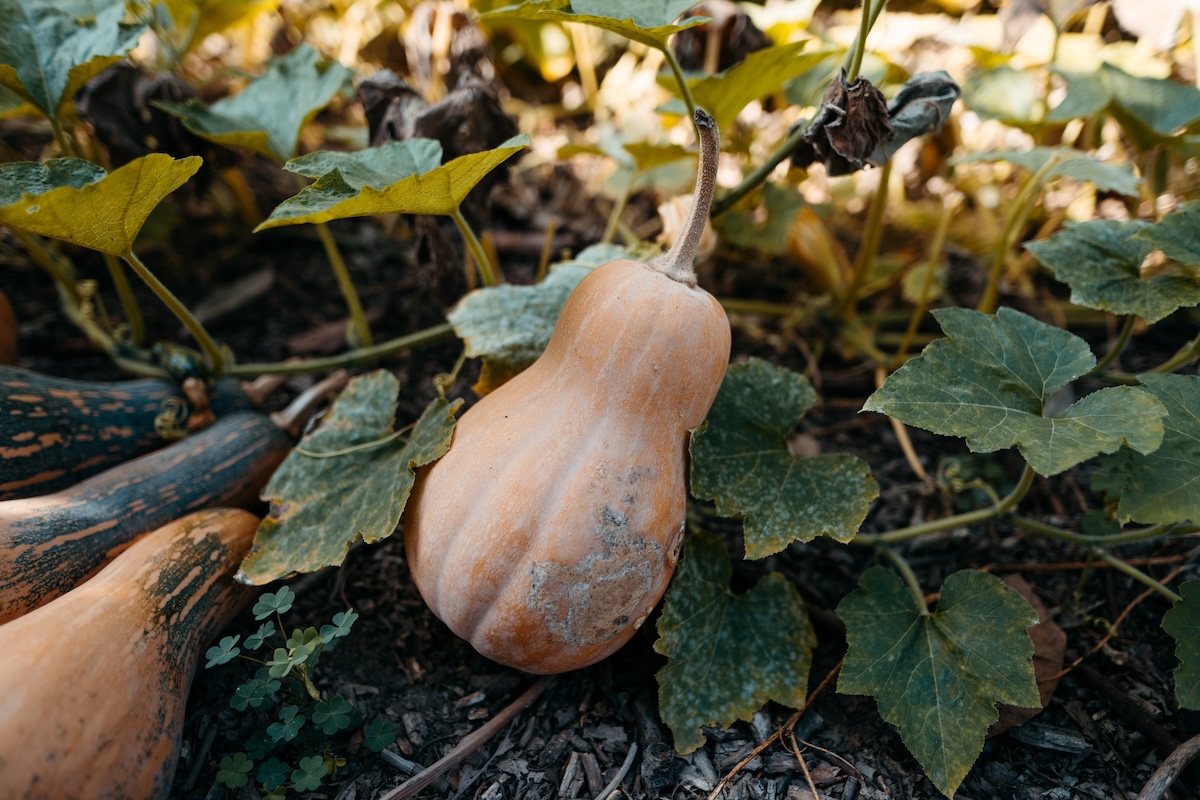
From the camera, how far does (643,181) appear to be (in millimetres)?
2225

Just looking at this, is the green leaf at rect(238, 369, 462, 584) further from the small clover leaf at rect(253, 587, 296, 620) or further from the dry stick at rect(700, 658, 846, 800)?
the dry stick at rect(700, 658, 846, 800)

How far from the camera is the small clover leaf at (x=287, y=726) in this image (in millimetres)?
1188

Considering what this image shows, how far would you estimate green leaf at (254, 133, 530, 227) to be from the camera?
47.2 inches

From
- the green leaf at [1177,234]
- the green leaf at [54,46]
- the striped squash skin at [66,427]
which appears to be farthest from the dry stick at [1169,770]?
the green leaf at [54,46]

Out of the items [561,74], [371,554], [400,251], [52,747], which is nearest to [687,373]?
[371,554]

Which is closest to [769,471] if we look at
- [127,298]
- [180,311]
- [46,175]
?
[180,311]

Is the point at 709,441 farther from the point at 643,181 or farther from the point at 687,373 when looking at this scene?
the point at 643,181

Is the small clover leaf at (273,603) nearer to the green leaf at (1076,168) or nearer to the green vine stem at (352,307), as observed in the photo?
the green vine stem at (352,307)

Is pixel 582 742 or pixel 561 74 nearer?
pixel 582 742

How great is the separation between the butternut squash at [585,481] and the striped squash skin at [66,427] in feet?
2.40

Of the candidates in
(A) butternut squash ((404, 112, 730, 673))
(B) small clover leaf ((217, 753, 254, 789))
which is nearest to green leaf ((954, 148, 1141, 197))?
(A) butternut squash ((404, 112, 730, 673))

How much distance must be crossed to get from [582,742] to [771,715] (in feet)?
1.17

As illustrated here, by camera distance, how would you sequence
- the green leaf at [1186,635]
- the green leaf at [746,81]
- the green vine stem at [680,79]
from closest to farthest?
the green leaf at [1186,635]
the green vine stem at [680,79]
the green leaf at [746,81]

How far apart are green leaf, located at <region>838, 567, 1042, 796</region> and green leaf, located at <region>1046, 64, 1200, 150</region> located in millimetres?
1191
